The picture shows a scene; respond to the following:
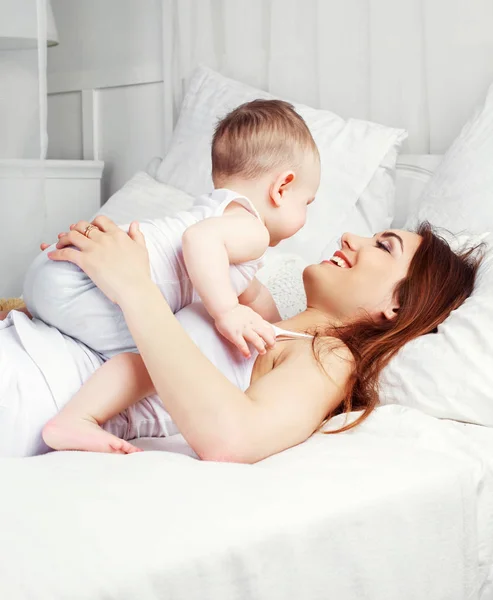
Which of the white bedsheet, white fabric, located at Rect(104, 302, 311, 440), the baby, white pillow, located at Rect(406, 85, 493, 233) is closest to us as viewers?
the white bedsheet

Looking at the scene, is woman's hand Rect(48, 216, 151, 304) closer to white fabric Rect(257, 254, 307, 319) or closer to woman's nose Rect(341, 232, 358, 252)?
woman's nose Rect(341, 232, 358, 252)

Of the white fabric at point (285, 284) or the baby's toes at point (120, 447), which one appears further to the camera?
the white fabric at point (285, 284)

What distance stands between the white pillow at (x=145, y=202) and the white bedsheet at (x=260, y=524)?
1.34 metres

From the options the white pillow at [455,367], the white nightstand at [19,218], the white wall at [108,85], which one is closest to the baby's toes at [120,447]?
the white pillow at [455,367]

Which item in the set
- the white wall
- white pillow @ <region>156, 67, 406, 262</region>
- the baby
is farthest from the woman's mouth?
the white wall

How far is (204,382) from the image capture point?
999 millimetres

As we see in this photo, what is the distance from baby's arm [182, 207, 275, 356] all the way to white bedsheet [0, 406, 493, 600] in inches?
7.2

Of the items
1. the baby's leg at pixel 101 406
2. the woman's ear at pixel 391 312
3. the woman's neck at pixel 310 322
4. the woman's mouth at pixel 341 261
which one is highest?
the woman's mouth at pixel 341 261

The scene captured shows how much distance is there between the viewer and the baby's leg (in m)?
1.02

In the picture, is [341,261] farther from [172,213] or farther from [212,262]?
[172,213]

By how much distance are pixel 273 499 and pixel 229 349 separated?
419mm

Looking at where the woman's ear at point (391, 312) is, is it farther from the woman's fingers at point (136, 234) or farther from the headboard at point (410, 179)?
the headboard at point (410, 179)

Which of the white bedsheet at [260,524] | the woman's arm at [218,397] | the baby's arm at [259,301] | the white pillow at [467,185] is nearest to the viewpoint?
the white bedsheet at [260,524]

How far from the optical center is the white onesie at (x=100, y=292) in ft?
3.84
